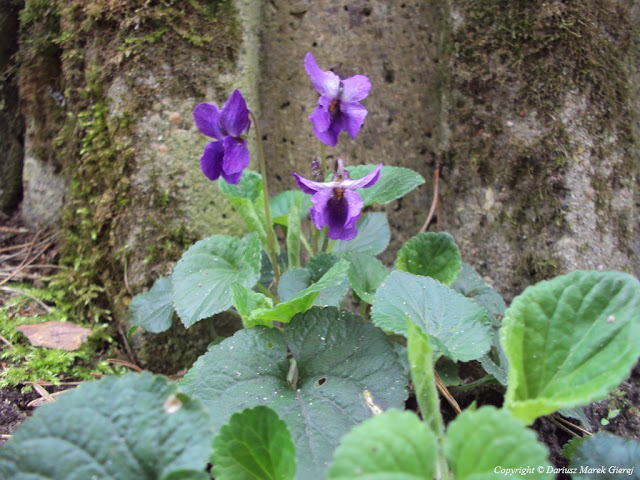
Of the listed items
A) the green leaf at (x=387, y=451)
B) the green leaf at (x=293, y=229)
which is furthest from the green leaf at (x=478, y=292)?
the green leaf at (x=387, y=451)

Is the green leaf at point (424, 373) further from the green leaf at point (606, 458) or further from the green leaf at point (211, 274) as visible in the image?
the green leaf at point (211, 274)

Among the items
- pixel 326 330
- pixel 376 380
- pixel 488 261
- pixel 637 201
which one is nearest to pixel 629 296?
pixel 376 380

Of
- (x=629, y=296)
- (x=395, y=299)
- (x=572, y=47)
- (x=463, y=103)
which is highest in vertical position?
(x=572, y=47)

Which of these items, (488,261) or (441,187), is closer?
(488,261)

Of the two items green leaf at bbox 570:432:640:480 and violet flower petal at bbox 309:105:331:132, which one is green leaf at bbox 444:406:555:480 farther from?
violet flower petal at bbox 309:105:331:132

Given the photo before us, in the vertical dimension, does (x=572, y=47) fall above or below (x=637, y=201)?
above

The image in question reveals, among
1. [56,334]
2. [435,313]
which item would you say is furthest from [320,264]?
[56,334]

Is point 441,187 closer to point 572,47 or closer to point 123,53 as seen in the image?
point 572,47
